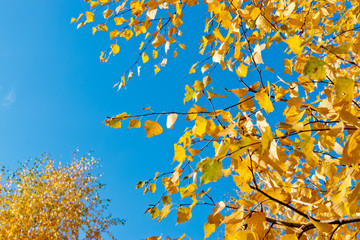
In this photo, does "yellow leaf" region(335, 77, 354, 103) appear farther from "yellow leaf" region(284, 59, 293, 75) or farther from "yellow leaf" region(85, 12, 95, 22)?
"yellow leaf" region(85, 12, 95, 22)

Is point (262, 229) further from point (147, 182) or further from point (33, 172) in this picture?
point (33, 172)

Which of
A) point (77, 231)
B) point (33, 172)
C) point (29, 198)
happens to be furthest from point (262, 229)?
point (33, 172)

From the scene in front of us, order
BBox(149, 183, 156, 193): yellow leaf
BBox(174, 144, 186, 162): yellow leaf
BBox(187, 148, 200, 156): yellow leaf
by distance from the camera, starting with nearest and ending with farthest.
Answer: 1. BBox(174, 144, 186, 162): yellow leaf
2. BBox(187, 148, 200, 156): yellow leaf
3. BBox(149, 183, 156, 193): yellow leaf

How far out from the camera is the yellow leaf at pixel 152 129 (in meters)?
1.21

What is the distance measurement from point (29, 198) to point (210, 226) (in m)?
12.2

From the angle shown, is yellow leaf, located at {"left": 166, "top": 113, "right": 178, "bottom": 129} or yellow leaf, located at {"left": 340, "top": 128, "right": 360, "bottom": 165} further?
yellow leaf, located at {"left": 166, "top": 113, "right": 178, "bottom": 129}

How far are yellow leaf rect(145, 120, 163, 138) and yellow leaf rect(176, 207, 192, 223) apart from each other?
363 millimetres

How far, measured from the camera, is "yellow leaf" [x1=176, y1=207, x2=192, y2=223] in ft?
4.18

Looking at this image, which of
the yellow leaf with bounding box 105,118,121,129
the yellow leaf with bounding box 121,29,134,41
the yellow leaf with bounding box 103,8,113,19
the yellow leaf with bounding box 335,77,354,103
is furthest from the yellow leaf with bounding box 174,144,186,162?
the yellow leaf with bounding box 103,8,113,19

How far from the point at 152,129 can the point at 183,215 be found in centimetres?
41

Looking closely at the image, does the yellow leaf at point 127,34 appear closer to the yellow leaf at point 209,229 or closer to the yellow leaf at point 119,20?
the yellow leaf at point 119,20

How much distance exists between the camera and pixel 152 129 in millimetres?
1218

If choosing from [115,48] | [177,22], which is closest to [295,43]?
[177,22]

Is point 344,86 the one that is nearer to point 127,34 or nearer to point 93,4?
point 127,34
